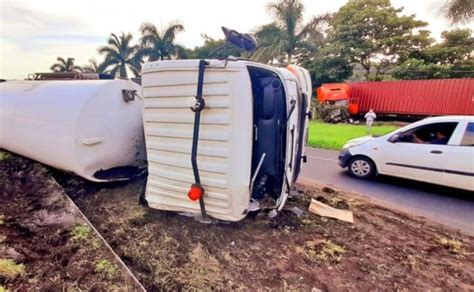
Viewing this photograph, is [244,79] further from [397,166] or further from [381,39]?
[381,39]

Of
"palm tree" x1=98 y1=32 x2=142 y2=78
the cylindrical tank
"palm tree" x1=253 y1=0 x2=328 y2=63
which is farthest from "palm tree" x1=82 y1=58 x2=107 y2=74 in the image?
the cylindrical tank

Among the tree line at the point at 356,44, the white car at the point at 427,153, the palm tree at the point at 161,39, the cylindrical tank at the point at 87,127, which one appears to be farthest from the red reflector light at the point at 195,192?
the palm tree at the point at 161,39

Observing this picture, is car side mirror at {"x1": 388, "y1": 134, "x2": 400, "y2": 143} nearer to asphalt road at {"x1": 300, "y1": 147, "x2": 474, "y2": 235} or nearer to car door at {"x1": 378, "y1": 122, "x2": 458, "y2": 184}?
car door at {"x1": 378, "y1": 122, "x2": 458, "y2": 184}

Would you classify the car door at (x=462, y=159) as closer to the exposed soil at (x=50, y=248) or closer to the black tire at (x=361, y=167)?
the black tire at (x=361, y=167)

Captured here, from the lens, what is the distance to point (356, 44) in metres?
24.0

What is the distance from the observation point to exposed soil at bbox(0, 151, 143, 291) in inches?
92.6

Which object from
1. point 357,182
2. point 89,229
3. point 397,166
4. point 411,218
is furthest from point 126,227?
point 397,166

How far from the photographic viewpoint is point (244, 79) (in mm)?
2625

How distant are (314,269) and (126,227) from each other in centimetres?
208

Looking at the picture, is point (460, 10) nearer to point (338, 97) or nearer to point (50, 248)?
point (338, 97)

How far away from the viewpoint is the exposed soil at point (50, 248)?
Result: 2.35 meters

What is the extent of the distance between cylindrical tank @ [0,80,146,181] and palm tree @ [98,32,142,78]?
27373mm

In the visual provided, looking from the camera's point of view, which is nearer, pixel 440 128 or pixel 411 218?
pixel 411 218

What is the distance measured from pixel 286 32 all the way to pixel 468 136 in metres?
19.6
